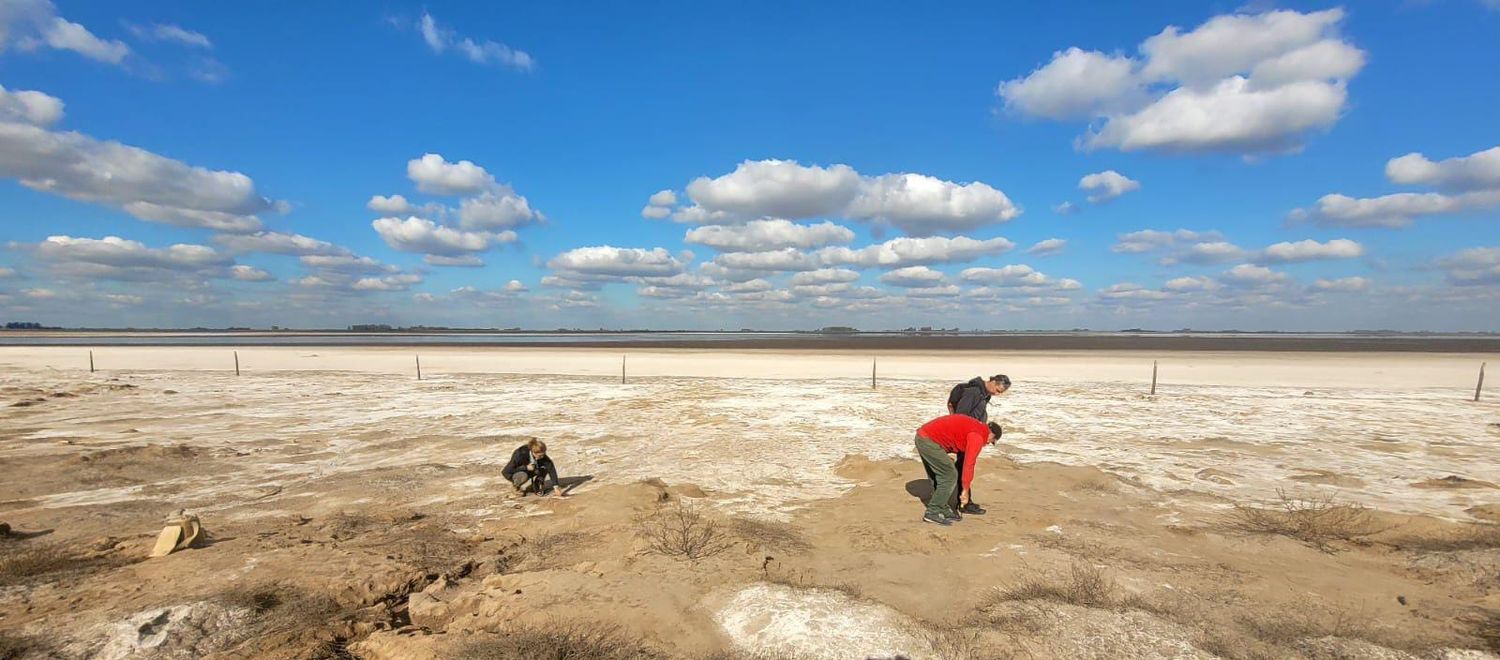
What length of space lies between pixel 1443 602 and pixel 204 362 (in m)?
50.3

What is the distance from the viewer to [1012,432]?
14.2 meters

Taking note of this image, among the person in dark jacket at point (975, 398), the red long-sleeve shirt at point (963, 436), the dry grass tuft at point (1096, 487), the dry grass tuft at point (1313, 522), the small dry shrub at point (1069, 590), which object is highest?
the person in dark jacket at point (975, 398)

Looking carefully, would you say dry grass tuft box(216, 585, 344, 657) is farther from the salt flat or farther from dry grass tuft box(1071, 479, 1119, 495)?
dry grass tuft box(1071, 479, 1119, 495)

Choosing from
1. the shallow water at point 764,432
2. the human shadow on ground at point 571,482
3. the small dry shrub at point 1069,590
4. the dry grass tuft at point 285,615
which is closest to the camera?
the dry grass tuft at point 285,615

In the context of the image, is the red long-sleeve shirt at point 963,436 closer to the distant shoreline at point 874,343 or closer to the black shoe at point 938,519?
the black shoe at point 938,519

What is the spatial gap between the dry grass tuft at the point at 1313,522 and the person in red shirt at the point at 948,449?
320 centimetres

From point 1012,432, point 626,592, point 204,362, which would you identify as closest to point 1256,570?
point 626,592

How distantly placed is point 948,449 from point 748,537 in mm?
2483

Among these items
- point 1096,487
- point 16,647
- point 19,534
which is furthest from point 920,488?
point 19,534

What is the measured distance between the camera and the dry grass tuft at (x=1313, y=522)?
22.6 feet

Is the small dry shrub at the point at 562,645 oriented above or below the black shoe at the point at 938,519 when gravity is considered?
below

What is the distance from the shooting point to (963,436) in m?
7.00

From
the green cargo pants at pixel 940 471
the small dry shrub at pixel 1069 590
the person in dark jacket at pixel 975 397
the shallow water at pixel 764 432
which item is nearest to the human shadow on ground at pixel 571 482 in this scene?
the shallow water at pixel 764 432

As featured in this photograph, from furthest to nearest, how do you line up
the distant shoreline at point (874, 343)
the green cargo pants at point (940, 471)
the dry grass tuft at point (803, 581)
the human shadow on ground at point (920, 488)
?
the distant shoreline at point (874, 343) → the human shadow on ground at point (920, 488) → the green cargo pants at point (940, 471) → the dry grass tuft at point (803, 581)
